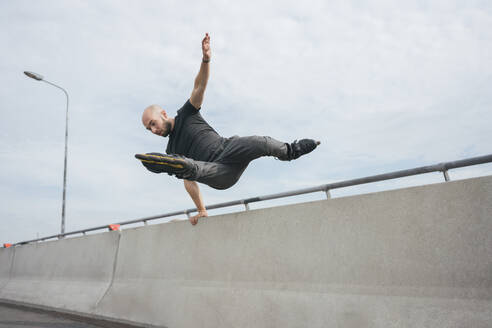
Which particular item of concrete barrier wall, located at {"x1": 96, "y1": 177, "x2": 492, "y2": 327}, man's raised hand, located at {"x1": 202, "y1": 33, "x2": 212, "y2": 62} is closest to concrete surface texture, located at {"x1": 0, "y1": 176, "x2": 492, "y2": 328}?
concrete barrier wall, located at {"x1": 96, "y1": 177, "x2": 492, "y2": 327}

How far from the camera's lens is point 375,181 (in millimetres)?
3205

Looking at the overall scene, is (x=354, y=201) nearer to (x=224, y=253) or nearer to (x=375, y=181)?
(x=375, y=181)

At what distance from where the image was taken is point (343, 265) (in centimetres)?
310

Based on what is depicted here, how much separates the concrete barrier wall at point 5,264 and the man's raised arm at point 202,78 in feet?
27.7

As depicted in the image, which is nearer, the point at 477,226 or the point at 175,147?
the point at 477,226

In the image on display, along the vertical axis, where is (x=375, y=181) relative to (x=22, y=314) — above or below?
above

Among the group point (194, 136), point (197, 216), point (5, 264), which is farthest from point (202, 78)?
point (5, 264)

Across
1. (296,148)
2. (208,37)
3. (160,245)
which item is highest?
(208,37)

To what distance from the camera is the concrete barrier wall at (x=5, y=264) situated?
977 cm

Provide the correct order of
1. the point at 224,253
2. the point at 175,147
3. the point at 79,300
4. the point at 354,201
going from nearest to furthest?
the point at 354,201 → the point at 224,253 → the point at 175,147 → the point at 79,300

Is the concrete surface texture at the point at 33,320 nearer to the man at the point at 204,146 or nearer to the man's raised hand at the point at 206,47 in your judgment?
the man at the point at 204,146

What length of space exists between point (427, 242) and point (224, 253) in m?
2.16

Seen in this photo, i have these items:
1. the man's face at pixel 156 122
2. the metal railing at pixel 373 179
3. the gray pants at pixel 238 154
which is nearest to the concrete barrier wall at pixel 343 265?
the metal railing at pixel 373 179

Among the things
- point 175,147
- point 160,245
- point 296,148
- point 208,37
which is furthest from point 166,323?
point 208,37
